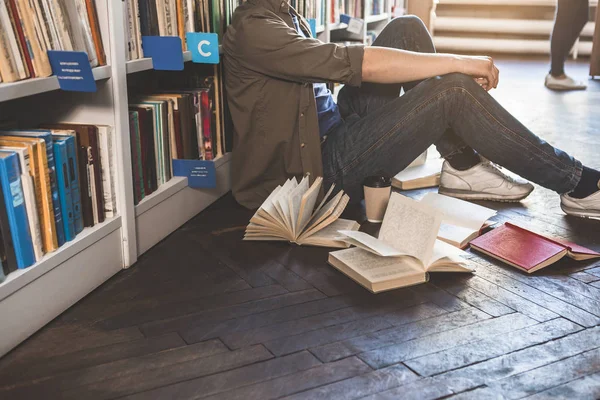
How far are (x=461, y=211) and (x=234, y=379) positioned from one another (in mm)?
1116

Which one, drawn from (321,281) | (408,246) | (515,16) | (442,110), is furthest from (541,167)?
(515,16)

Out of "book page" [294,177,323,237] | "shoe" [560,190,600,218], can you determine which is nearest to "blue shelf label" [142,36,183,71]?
"book page" [294,177,323,237]

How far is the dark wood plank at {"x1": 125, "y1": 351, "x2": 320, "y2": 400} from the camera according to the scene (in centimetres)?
123

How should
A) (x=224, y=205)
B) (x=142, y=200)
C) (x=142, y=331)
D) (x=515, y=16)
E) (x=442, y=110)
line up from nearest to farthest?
(x=142, y=331) < (x=142, y=200) < (x=442, y=110) < (x=224, y=205) < (x=515, y=16)

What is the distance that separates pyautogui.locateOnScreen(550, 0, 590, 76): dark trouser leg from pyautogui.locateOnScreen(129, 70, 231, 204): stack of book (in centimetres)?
314

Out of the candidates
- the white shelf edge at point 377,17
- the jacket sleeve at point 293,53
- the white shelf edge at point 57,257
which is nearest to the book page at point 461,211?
the jacket sleeve at point 293,53

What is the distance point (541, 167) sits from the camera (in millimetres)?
2111

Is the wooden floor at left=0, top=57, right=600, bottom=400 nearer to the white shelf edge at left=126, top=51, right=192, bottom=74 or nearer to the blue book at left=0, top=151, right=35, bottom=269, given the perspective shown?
the blue book at left=0, top=151, right=35, bottom=269

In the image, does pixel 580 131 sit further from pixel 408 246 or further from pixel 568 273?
pixel 408 246

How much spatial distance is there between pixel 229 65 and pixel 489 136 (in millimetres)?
846

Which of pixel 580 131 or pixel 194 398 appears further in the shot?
pixel 580 131

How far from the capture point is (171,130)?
208cm

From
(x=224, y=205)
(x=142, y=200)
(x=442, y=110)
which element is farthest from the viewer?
(x=224, y=205)

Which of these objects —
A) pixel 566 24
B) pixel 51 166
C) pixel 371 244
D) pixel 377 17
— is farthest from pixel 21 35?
pixel 566 24
